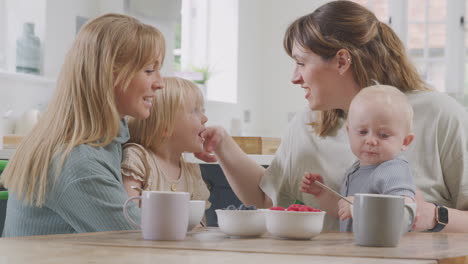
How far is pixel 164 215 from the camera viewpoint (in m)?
1.13

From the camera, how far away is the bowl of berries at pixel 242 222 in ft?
4.00

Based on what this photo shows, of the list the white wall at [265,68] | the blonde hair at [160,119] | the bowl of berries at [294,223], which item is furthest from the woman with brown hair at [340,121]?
the white wall at [265,68]

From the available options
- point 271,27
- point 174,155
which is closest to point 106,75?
point 174,155

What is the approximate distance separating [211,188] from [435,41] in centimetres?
459

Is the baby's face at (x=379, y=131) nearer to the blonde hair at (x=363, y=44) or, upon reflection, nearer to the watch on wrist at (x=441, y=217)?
the watch on wrist at (x=441, y=217)

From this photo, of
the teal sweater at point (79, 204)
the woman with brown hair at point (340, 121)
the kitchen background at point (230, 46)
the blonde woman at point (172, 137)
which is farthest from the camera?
the kitchen background at point (230, 46)

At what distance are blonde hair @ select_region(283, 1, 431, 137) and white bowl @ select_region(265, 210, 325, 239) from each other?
34.3 inches

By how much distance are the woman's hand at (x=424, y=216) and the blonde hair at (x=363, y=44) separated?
48cm

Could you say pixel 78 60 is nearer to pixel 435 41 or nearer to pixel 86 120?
pixel 86 120

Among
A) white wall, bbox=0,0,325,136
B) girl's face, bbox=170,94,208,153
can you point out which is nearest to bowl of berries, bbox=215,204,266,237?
girl's face, bbox=170,94,208,153

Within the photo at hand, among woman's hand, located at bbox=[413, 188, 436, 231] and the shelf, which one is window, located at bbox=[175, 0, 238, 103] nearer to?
the shelf

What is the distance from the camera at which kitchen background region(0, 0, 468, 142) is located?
4398 mm

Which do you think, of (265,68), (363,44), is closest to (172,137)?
(363,44)

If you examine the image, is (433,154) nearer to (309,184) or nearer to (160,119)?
(309,184)
